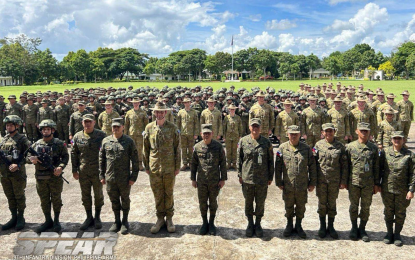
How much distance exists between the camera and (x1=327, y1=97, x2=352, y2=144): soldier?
27.4 ft

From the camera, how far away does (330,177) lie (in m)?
4.61

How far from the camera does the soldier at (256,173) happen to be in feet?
15.5

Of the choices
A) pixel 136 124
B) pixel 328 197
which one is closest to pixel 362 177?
pixel 328 197

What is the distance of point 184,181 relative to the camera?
738 cm

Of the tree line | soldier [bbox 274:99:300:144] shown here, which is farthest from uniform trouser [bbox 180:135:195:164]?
the tree line

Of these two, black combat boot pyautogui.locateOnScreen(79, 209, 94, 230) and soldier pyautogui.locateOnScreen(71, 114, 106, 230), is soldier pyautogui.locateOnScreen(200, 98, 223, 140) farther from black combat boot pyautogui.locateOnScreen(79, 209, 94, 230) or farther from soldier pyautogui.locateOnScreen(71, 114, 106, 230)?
A: black combat boot pyautogui.locateOnScreen(79, 209, 94, 230)

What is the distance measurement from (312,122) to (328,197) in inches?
160

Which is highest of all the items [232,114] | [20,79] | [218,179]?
[20,79]

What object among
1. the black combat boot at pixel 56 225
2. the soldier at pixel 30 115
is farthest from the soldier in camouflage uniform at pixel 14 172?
the soldier at pixel 30 115

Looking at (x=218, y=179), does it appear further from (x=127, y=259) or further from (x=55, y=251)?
(x=55, y=251)

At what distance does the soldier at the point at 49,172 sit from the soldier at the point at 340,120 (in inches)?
272

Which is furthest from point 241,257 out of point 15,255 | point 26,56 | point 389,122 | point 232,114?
point 26,56

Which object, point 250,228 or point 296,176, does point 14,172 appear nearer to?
point 250,228

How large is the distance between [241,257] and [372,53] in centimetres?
8223
